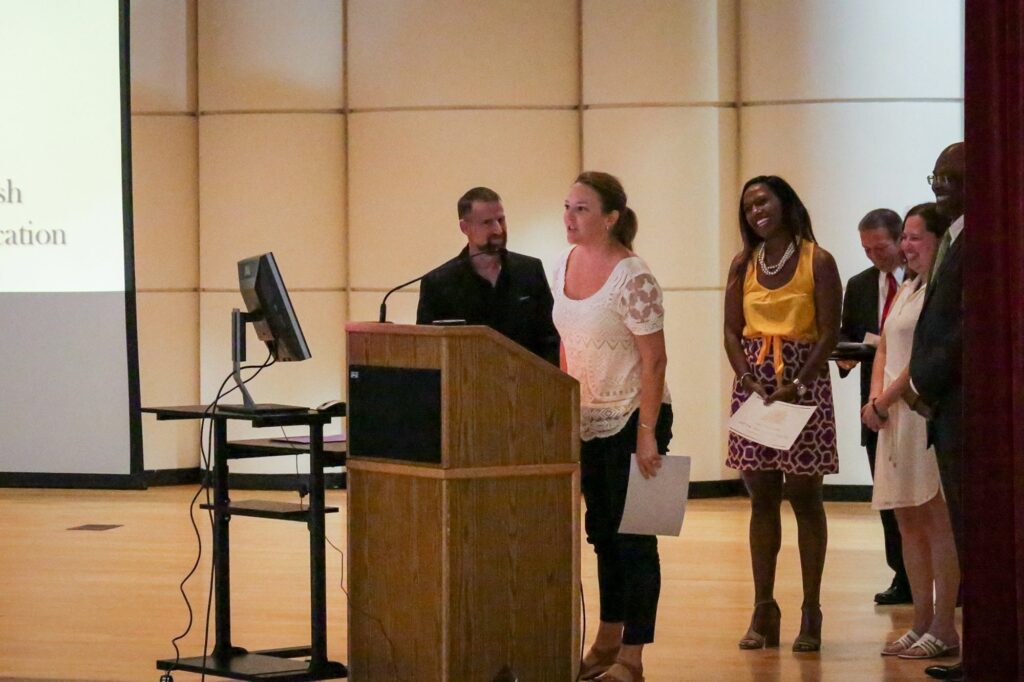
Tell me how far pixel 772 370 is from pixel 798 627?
960mm

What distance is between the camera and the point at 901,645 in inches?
182

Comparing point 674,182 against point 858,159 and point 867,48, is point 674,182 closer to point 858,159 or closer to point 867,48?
point 858,159

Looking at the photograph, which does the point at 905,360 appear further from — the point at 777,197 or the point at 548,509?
the point at 548,509

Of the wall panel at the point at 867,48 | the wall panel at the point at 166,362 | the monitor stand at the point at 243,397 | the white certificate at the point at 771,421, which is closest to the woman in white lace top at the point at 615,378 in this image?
the white certificate at the point at 771,421

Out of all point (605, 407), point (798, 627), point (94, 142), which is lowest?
point (798, 627)

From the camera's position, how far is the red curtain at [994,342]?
11.2 feet

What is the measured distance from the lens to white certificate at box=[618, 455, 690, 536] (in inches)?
158

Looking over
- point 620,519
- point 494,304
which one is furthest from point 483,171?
point 620,519

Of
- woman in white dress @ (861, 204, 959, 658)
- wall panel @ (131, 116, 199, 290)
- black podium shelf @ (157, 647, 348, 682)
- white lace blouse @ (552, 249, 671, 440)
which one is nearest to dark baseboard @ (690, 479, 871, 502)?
wall panel @ (131, 116, 199, 290)

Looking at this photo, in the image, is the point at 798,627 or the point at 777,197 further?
the point at 798,627

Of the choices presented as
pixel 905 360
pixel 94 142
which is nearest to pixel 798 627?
pixel 905 360

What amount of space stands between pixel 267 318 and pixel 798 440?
1.73 m

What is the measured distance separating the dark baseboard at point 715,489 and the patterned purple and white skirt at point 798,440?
359cm

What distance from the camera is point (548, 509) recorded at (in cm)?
384
